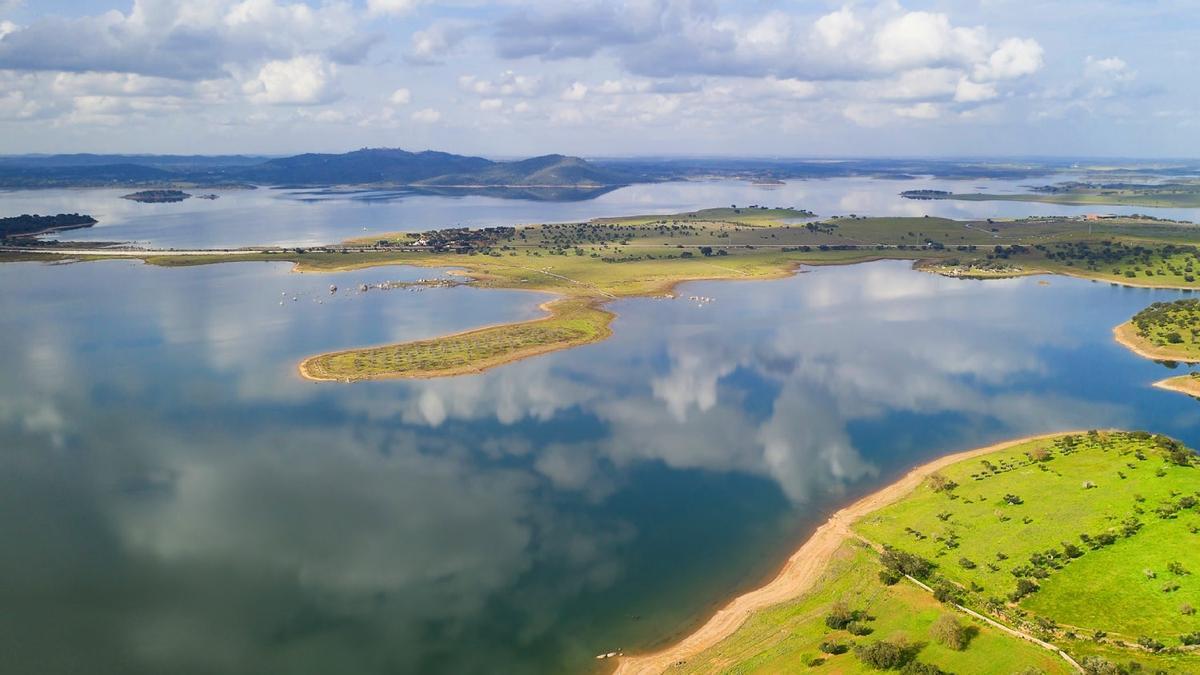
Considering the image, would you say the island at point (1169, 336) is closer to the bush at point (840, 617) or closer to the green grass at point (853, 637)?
the green grass at point (853, 637)

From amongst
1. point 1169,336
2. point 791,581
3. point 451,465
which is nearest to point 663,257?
point 1169,336

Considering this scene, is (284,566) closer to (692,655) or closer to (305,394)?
(692,655)

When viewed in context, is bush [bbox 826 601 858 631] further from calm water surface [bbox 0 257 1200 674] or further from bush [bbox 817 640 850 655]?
calm water surface [bbox 0 257 1200 674]

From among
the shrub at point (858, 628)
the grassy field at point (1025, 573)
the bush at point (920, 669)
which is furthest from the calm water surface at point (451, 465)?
the bush at point (920, 669)

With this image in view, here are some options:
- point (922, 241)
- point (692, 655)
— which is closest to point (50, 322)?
point (692, 655)

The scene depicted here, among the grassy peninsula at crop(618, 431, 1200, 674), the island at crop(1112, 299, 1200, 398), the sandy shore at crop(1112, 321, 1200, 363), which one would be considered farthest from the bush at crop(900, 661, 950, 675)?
the sandy shore at crop(1112, 321, 1200, 363)

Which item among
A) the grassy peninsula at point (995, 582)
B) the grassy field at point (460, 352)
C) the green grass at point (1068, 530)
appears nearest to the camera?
Answer: the grassy peninsula at point (995, 582)
